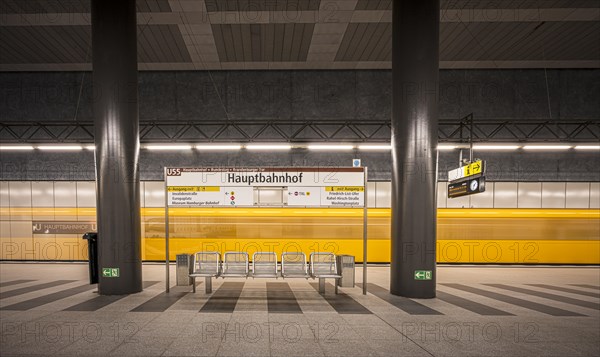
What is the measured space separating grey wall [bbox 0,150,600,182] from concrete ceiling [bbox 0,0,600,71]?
3.66m

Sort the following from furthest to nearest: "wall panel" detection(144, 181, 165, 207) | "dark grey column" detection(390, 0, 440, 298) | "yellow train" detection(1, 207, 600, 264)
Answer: "wall panel" detection(144, 181, 165, 207) → "yellow train" detection(1, 207, 600, 264) → "dark grey column" detection(390, 0, 440, 298)

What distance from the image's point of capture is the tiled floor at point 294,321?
4254 millimetres

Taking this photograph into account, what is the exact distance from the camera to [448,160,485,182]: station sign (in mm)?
8722

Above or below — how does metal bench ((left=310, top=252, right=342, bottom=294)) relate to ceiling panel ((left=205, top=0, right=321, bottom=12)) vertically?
below

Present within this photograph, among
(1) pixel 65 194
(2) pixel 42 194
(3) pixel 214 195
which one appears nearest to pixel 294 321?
(3) pixel 214 195

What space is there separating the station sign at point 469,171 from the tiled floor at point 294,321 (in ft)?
10.5

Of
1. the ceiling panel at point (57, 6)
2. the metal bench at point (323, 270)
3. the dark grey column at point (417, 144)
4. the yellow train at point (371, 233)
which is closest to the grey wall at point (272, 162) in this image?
the yellow train at point (371, 233)

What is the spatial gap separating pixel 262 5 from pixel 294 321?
871cm

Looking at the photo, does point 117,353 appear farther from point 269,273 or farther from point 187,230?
point 187,230

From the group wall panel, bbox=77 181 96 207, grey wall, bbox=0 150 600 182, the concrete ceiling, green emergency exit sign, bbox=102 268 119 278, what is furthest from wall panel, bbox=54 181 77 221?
green emergency exit sign, bbox=102 268 119 278

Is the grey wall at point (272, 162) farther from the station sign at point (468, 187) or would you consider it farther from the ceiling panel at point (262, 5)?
the ceiling panel at point (262, 5)

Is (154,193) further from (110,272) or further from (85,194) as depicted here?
(110,272)

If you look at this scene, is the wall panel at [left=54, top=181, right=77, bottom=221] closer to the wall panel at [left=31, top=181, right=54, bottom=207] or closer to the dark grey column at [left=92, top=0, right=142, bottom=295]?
the wall panel at [left=31, top=181, right=54, bottom=207]

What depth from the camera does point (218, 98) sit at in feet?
44.4
